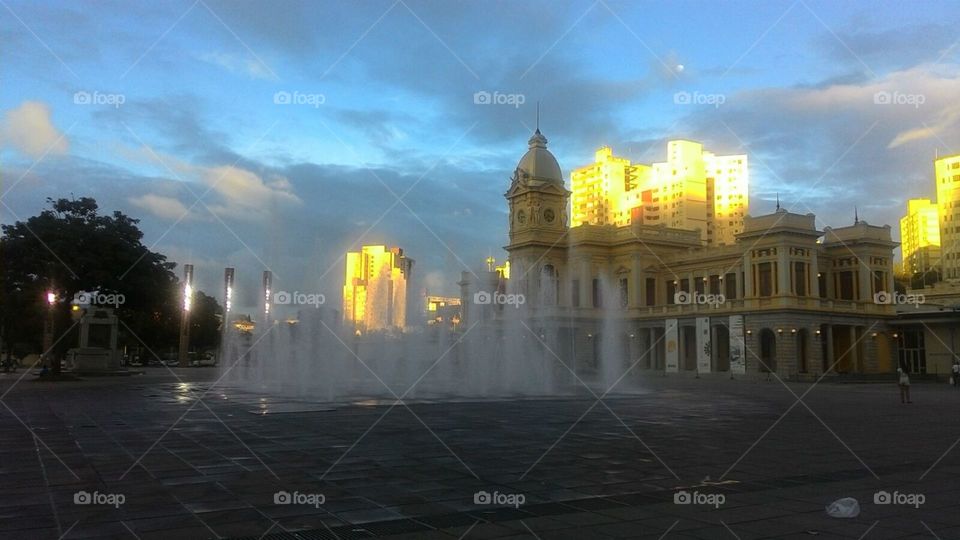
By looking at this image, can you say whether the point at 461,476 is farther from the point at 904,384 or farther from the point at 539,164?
the point at 539,164

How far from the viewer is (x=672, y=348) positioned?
230 ft

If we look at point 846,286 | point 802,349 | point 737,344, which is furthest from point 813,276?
point 737,344

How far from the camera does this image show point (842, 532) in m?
7.45

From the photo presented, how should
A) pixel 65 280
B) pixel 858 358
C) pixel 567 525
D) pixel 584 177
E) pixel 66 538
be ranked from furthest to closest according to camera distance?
pixel 584 177 → pixel 858 358 → pixel 65 280 → pixel 567 525 → pixel 66 538

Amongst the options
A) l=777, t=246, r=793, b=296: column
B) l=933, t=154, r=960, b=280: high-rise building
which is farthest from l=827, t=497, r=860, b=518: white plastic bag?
l=933, t=154, r=960, b=280: high-rise building

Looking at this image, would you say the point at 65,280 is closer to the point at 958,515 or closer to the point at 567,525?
the point at 567,525

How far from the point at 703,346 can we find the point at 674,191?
98.3 meters

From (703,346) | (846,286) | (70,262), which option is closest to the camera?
(70,262)

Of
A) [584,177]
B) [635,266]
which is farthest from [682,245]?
[584,177]

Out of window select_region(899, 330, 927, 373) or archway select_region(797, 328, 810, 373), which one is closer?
archway select_region(797, 328, 810, 373)

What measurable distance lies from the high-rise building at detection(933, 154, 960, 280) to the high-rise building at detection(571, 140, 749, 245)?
42.3 m

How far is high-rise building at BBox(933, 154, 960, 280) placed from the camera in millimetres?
118938

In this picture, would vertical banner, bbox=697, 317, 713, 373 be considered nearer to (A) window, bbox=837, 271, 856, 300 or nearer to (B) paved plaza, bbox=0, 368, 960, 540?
(A) window, bbox=837, 271, 856, 300

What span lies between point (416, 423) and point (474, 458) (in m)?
5.63
